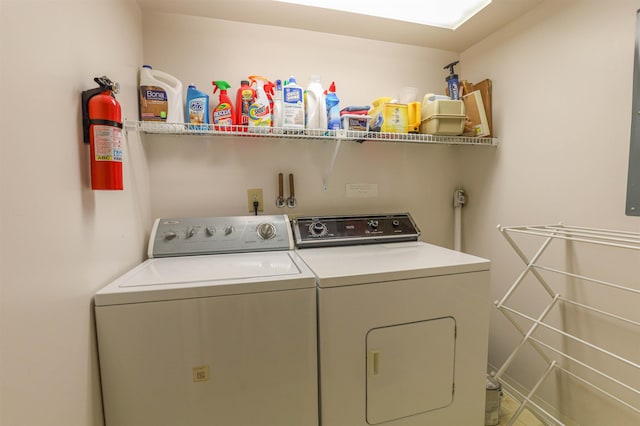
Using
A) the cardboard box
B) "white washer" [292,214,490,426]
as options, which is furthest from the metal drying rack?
the cardboard box

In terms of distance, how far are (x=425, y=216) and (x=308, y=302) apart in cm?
153

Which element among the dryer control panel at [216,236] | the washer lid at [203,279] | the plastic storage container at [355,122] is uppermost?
the plastic storage container at [355,122]

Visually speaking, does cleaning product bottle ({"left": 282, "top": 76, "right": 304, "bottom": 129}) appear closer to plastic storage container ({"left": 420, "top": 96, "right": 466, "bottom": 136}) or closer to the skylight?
the skylight

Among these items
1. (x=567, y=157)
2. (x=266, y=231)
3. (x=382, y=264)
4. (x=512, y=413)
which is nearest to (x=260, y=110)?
(x=266, y=231)

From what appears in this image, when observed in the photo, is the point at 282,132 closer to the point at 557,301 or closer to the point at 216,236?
the point at 216,236

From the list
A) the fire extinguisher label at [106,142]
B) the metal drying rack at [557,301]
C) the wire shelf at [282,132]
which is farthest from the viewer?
the wire shelf at [282,132]

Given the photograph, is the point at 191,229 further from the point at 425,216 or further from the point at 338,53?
the point at 425,216

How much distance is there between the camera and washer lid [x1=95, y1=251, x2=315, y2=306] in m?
1.00

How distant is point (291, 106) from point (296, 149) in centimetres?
41

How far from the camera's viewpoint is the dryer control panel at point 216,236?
5.10 ft

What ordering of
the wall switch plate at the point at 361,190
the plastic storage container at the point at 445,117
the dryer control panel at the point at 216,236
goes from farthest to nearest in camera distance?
the wall switch plate at the point at 361,190 < the plastic storage container at the point at 445,117 < the dryer control panel at the point at 216,236

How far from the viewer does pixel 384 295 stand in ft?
3.86

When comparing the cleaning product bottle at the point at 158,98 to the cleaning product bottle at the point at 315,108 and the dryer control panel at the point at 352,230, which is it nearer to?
the cleaning product bottle at the point at 315,108

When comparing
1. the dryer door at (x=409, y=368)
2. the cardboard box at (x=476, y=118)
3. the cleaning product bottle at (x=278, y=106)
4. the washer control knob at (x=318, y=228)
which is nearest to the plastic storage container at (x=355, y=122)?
the cleaning product bottle at (x=278, y=106)
